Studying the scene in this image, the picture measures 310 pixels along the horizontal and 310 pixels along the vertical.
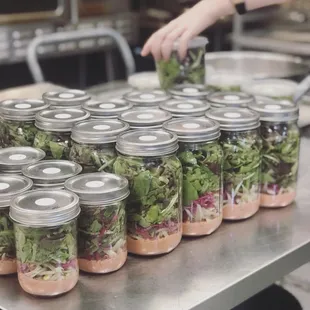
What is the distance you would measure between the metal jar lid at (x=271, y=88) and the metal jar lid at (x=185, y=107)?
0.27 metres

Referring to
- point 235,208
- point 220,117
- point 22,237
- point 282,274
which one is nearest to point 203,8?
point 220,117

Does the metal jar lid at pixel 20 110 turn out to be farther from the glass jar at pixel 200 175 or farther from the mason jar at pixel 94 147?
the glass jar at pixel 200 175

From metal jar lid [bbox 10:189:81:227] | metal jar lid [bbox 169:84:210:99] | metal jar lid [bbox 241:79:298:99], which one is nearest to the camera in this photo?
metal jar lid [bbox 10:189:81:227]

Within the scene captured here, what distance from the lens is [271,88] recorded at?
1.54 meters

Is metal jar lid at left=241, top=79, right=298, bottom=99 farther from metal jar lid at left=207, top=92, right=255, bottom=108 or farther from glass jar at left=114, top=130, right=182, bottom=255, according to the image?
glass jar at left=114, top=130, right=182, bottom=255

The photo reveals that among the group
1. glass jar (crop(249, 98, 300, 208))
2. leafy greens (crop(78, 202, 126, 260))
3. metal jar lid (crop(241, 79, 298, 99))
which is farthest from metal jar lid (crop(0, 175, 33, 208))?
metal jar lid (crop(241, 79, 298, 99))

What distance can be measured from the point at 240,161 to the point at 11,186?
42 centimetres

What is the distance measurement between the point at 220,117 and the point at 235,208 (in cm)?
17

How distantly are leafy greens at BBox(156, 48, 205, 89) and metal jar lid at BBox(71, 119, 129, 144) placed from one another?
1.55 feet

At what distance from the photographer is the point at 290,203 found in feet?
4.09

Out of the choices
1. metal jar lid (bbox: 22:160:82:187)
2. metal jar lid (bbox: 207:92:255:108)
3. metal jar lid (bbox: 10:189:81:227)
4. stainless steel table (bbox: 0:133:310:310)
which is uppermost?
metal jar lid (bbox: 207:92:255:108)

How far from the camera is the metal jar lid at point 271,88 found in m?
1.52

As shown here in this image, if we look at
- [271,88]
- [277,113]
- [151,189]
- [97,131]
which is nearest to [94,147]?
[97,131]

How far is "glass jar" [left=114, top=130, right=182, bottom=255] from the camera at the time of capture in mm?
979
